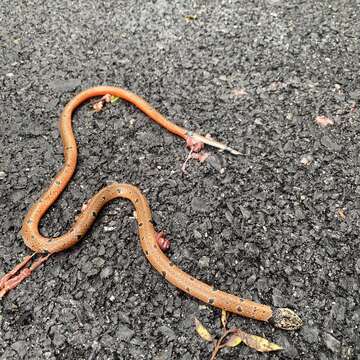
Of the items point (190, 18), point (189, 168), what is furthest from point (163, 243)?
point (190, 18)

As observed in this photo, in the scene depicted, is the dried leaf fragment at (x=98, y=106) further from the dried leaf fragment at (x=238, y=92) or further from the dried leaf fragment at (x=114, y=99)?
the dried leaf fragment at (x=238, y=92)

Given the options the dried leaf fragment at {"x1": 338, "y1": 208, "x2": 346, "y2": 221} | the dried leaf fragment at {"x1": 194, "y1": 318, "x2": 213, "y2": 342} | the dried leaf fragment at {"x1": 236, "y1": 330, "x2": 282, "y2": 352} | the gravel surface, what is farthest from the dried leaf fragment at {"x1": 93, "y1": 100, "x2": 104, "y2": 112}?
the dried leaf fragment at {"x1": 236, "y1": 330, "x2": 282, "y2": 352}

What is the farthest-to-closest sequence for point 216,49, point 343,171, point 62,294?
1. point 216,49
2. point 343,171
3. point 62,294

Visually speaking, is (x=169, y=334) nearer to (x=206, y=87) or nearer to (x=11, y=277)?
(x=11, y=277)

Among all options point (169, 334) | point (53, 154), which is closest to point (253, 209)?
point (169, 334)

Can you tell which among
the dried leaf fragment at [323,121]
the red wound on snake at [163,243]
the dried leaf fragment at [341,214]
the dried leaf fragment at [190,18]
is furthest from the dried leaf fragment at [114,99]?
the dried leaf fragment at [341,214]

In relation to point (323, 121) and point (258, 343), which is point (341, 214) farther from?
point (258, 343)
